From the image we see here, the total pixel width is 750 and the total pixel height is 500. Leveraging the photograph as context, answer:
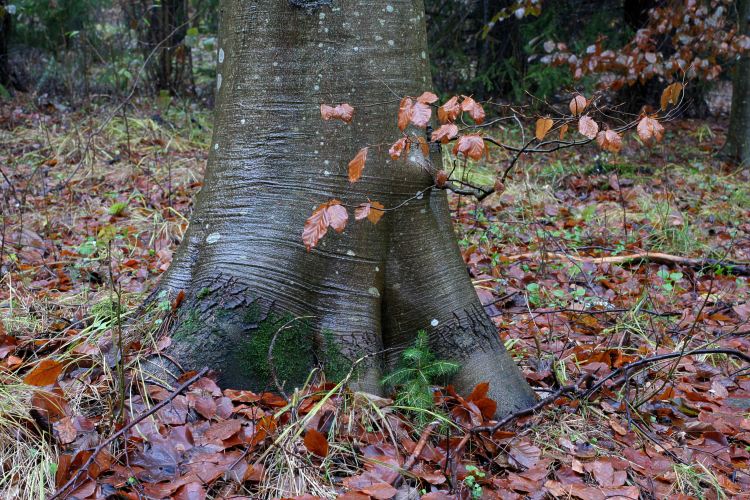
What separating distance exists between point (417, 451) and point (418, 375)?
1.53ft

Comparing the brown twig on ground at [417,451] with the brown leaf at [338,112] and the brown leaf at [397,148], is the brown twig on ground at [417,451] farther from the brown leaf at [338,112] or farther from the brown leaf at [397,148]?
the brown leaf at [338,112]

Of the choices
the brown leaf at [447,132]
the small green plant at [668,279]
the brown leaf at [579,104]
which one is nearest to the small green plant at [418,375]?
the brown leaf at [447,132]

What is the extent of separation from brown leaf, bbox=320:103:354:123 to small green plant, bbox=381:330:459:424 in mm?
909

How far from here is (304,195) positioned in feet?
7.74

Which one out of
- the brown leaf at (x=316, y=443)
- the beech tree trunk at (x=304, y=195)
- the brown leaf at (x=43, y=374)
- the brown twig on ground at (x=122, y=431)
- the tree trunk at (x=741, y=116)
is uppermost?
the beech tree trunk at (x=304, y=195)

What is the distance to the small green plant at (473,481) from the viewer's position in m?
1.91

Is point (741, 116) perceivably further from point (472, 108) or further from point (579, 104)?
point (472, 108)

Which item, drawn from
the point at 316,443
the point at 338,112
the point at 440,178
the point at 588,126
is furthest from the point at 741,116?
the point at 316,443

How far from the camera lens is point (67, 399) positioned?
2.11m

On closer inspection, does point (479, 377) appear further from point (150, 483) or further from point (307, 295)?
point (150, 483)

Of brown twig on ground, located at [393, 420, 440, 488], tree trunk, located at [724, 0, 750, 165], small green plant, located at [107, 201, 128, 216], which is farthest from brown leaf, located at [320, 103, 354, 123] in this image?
tree trunk, located at [724, 0, 750, 165]

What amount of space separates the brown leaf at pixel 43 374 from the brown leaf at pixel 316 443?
929 millimetres

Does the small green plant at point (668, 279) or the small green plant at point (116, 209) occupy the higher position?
the small green plant at point (116, 209)

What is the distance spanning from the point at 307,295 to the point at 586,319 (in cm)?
187
